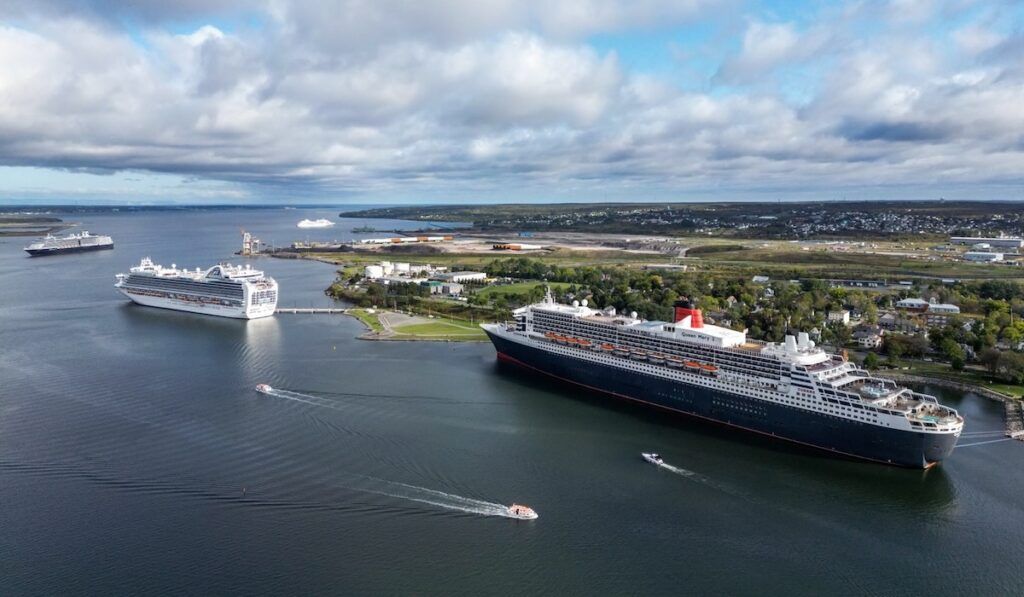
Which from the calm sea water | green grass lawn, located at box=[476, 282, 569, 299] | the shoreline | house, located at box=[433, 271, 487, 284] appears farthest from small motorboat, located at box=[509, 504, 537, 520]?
house, located at box=[433, 271, 487, 284]

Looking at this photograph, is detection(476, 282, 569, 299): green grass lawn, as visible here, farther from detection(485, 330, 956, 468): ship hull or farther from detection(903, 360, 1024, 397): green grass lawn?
detection(903, 360, 1024, 397): green grass lawn

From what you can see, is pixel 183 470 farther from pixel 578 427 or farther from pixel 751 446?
pixel 751 446

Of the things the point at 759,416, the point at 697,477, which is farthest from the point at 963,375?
the point at 697,477

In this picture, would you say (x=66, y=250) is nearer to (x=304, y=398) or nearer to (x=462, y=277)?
(x=462, y=277)

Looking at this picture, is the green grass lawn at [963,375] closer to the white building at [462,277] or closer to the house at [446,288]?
the house at [446,288]

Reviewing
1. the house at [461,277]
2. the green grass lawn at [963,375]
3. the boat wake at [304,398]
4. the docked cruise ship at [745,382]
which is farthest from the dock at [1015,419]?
the house at [461,277]

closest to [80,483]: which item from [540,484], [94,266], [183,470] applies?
[183,470]
